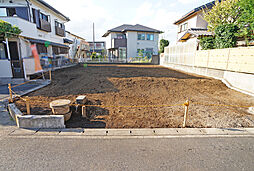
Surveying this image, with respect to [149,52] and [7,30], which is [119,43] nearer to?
[149,52]

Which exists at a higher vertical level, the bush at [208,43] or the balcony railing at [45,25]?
the balcony railing at [45,25]

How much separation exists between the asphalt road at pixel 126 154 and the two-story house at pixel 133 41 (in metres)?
24.7

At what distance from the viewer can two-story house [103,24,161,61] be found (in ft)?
91.6

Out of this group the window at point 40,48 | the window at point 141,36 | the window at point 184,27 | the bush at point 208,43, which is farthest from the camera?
the window at point 141,36

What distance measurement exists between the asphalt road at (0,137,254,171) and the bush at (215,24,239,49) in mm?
8096

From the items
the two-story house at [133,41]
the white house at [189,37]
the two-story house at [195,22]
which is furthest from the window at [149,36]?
the two-story house at [195,22]

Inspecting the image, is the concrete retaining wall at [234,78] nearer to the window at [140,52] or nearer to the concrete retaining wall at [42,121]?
the concrete retaining wall at [42,121]

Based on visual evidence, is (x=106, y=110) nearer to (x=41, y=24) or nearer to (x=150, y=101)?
(x=150, y=101)

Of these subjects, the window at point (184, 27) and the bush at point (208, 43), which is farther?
the window at point (184, 27)

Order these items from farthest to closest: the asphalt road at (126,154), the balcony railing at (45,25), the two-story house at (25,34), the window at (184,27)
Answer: the window at (184,27), the balcony railing at (45,25), the two-story house at (25,34), the asphalt road at (126,154)

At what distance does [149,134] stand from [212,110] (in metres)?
2.87

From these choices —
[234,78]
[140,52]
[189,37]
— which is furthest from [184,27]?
[234,78]

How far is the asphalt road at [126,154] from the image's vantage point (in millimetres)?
2414

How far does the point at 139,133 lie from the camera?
3457mm
